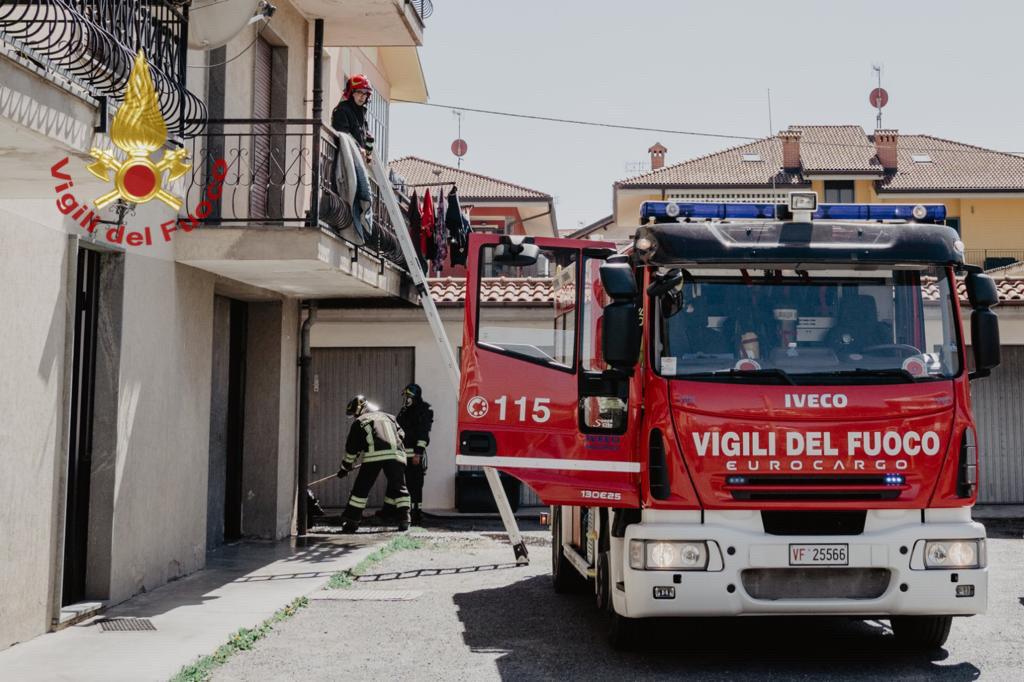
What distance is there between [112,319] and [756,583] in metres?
5.48

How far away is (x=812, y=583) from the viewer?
6.93m

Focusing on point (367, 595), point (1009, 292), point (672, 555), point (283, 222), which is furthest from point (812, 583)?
point (1009, 292)

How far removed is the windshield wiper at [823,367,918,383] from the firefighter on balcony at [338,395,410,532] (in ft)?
27.2

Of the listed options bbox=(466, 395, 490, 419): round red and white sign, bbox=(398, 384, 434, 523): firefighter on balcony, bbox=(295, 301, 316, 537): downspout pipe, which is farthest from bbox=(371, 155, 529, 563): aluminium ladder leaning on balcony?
bbox=(398, 384, 434, 523): firefighter on balcony

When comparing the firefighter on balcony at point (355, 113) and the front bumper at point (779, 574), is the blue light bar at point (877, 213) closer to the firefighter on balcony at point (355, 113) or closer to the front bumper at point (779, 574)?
the front bumper at point (779, 574)

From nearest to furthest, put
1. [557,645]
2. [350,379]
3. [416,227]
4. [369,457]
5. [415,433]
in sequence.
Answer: [557,645]
[369,457]
[416,227]
[415,433]
[350,379]

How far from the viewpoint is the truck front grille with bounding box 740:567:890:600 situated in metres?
6.92

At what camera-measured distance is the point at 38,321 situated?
26.3 ft

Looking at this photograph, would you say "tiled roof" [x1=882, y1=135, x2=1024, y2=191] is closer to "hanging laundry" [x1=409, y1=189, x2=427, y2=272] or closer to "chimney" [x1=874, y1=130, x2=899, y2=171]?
"chimney" [x1=874, y1=130, x2=899, y2=171]

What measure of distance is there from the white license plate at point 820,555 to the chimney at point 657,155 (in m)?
42.8

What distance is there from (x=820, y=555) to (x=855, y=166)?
115ft

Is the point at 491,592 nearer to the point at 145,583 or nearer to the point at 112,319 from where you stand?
the point at 145,583

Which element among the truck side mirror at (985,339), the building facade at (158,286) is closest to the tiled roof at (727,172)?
the building facade at (158,286)

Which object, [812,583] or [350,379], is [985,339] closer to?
[812,583]
